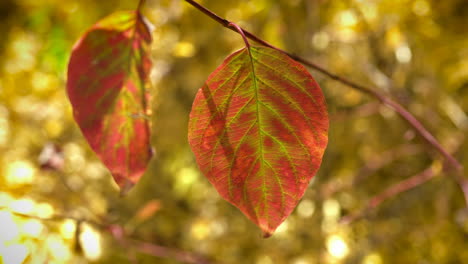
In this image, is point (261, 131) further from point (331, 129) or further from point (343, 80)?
point (331, 129)

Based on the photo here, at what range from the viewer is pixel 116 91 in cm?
42

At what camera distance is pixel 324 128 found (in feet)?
1.03

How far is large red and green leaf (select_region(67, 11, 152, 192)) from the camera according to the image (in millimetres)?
405

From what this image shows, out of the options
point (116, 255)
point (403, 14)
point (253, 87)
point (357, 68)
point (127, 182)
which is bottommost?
point (116, 255)

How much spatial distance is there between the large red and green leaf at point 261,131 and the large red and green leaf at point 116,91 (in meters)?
0.12

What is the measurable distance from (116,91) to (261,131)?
0.62ft

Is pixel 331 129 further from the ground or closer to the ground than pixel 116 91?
closer to the ground

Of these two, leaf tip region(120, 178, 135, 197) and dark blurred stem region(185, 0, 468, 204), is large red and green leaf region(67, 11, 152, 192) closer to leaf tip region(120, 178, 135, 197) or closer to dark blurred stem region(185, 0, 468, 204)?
leaf tip region(120, 178, 135, 197)

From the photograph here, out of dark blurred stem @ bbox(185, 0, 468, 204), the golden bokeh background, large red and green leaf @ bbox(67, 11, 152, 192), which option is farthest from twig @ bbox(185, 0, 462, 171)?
the golden bokeh background

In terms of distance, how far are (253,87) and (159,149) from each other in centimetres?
133

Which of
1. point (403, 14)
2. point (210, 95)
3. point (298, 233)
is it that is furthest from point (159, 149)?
point (210, 95)

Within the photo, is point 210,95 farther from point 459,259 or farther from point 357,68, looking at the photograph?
point 459,259

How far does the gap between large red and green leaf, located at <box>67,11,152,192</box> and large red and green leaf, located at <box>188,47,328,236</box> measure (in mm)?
124

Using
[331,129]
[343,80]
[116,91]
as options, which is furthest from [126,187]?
[331,129]
